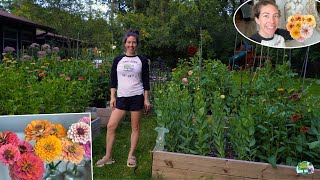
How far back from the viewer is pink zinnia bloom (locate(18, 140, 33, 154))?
161 centimetres

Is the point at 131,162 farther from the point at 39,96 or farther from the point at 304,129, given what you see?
the point at 304,129

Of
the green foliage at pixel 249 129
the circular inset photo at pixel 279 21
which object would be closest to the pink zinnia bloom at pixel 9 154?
the green foliage at pixel 249 129

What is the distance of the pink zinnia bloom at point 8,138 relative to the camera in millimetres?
1581

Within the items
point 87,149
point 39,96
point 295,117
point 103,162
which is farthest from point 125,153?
point 87,149

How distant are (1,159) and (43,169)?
191mm

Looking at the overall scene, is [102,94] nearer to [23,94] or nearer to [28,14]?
[23,94]

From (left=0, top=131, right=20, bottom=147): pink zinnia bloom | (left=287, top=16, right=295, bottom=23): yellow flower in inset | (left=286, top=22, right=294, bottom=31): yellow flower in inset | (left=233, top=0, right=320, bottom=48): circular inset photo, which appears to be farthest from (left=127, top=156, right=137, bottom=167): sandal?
(left=287, top=16, right=295, bottom=23): yellow flower in inset

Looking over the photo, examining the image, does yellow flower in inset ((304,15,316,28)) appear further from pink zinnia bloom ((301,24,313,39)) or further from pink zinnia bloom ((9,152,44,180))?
pink zinnia bloom ((9,152,44,180))

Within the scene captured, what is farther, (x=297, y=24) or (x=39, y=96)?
(x=297, y=24)

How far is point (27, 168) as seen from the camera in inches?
62.7

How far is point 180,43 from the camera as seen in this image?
17.7 metres

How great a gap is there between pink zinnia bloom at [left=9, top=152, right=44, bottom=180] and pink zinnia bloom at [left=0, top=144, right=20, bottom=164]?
0.02 metres

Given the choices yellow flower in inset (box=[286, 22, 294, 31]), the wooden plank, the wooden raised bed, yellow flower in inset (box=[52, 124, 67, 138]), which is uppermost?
yellow flower in inset (box=[286, 22, 294, 31])

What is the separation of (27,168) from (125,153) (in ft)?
7.93
